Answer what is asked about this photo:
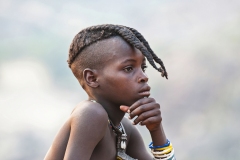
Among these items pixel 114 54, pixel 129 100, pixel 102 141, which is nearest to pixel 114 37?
pixel 114 54

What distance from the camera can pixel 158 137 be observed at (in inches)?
124

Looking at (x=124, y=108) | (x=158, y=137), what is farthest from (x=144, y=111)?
(x=158, y=137)

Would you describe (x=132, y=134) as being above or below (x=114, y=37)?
below

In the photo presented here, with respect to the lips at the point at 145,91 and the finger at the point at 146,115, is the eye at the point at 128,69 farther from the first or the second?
the finger at the point at 146,115

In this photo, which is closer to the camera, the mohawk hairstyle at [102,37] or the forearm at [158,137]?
the mohawk hairstyle at [102,37]

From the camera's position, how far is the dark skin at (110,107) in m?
2.67

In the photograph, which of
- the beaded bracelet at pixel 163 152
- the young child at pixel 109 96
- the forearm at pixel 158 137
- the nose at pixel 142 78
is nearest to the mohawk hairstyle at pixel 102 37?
the young child at pixel 109 96

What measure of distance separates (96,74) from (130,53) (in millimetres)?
258

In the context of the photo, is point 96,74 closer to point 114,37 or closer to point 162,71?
point 114,37

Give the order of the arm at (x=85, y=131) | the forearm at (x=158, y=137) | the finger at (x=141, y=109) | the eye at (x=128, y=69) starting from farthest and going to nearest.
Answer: the forearm at (x=158, y=137) < the eye at (x=128, y=69) < the finger at (x=141, y=109) < the arm at (x=85, y=131)

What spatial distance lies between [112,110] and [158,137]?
38 centimetres

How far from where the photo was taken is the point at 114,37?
302 cm

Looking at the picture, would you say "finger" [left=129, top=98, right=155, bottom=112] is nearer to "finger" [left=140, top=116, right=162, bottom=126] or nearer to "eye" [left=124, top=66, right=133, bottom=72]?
"finger" [left=140, top=116, right=162, bottom=126]

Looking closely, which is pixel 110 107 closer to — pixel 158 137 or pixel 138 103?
pixel 138 103
